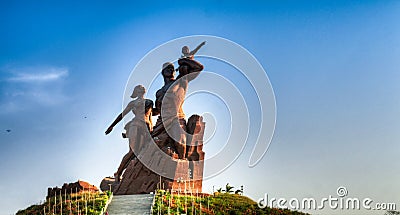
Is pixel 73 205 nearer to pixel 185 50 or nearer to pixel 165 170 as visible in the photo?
pixel 165 170

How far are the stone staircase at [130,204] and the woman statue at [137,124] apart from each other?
210 cm

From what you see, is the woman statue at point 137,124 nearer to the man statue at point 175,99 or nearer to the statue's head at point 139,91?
the statue's head at point 139,91

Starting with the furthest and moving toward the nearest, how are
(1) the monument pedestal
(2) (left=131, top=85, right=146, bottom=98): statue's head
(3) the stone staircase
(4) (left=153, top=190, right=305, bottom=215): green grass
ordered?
(2) (left=131, top=85, right=146, bottom=98): statue's head
(1) the monument pedestal
(3) the stone staircase
(4) (left=153, top=190, right=305, bottom=215): green grass

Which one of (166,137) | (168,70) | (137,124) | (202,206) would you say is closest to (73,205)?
(202,206)

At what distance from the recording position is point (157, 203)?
51.4 feet

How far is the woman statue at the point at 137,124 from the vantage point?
62.8ft

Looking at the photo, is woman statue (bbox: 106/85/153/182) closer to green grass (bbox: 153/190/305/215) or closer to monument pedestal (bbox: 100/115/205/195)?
monument pedestal (bbox: 100/115/205/195)

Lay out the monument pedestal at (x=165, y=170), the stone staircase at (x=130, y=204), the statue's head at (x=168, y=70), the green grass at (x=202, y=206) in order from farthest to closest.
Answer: the statue's head at (x=168, y=70) → the monument pedestal at (x=165, y=170) → the stone staircase at (x=130, y=204) → the green grass at (x=202, y=206)

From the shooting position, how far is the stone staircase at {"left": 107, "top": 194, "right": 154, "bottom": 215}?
15547mm

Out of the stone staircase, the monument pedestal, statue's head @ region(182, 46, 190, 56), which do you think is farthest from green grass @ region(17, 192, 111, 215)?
statue's head @ region(182, 46, 190, 56)

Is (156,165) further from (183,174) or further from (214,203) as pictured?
(214,203)

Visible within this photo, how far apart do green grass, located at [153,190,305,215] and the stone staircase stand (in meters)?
0.30

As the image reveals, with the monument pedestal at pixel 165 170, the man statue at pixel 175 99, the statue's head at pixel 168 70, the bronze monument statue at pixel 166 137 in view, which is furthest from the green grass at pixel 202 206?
the statue's head at pixel 168 70

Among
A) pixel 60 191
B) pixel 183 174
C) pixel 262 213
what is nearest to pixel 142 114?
pixel 183 174
